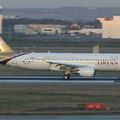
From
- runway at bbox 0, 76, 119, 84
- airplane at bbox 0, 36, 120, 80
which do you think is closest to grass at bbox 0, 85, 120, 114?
runway at bbox 0, 76, 119, 84

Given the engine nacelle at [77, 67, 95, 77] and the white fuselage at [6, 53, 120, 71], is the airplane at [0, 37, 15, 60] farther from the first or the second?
the engine nacelle at [77, 67, 95, 77]

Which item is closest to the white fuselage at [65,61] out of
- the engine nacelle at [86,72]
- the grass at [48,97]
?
the engine nacelle at [86,72]

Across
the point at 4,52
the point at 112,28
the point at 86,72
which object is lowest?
the point at 112,28

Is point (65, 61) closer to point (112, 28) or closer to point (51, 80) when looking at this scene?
point (51, 80)

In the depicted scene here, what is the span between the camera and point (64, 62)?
62.0 metres

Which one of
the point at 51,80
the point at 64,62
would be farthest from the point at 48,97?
the point at 64,62

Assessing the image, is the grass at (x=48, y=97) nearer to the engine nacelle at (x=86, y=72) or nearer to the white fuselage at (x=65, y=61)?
the engine nacelle at (x=86, y=72)

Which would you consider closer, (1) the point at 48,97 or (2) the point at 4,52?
(1) the point at 48,97

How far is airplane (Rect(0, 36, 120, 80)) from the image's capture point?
61.9 m

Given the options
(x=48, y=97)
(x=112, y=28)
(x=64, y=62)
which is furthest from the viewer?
(x=112, y=28)

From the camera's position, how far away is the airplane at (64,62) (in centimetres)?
6188

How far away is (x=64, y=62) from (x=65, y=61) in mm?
120

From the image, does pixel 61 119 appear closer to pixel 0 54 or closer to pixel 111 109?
pixel 111 109

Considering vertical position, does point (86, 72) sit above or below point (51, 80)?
above
